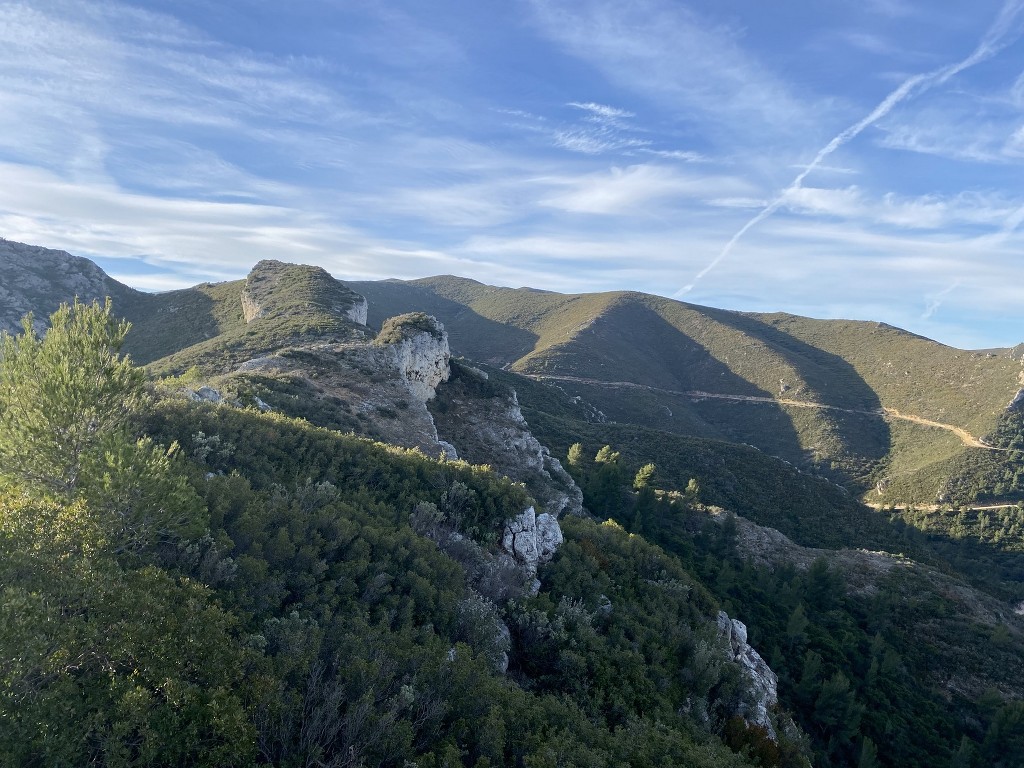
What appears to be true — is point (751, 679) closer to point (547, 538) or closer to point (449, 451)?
point (547, 538)

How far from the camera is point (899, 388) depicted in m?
122

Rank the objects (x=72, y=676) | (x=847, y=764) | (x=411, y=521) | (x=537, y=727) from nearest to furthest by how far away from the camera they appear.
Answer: (x=72, y=676) → (x=537, y=727) → (x=411, y=521) → (x=847, y=764)

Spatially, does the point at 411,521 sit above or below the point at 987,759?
above

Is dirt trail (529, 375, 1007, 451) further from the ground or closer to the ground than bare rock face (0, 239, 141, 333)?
closer to the ground

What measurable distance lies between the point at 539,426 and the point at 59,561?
63.2 meters

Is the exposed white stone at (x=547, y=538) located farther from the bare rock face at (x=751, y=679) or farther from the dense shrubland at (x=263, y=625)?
the bare rock face at (x=751, y=679)

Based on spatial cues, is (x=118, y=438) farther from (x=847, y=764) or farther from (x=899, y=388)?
(x=899, y=388)

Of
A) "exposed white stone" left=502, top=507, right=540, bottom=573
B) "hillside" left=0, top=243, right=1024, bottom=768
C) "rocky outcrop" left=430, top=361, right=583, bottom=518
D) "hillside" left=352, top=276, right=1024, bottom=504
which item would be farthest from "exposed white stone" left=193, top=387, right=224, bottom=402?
"hillside" left=352, top=276, right=1024, bottom=504

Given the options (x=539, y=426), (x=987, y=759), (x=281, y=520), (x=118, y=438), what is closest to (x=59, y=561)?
(x=118, y=438)

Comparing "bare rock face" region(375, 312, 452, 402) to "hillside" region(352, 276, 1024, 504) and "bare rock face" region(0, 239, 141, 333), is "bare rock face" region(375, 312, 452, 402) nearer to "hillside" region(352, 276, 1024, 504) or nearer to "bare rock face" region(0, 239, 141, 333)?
"hillside" region(352, 276, 1024, 504)

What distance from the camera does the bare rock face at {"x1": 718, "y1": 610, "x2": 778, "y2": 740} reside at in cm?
1628

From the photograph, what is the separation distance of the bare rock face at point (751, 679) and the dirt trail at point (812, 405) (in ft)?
318

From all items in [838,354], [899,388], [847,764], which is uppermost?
[838,354]

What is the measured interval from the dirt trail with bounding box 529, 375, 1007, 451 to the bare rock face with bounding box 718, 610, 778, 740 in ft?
318
